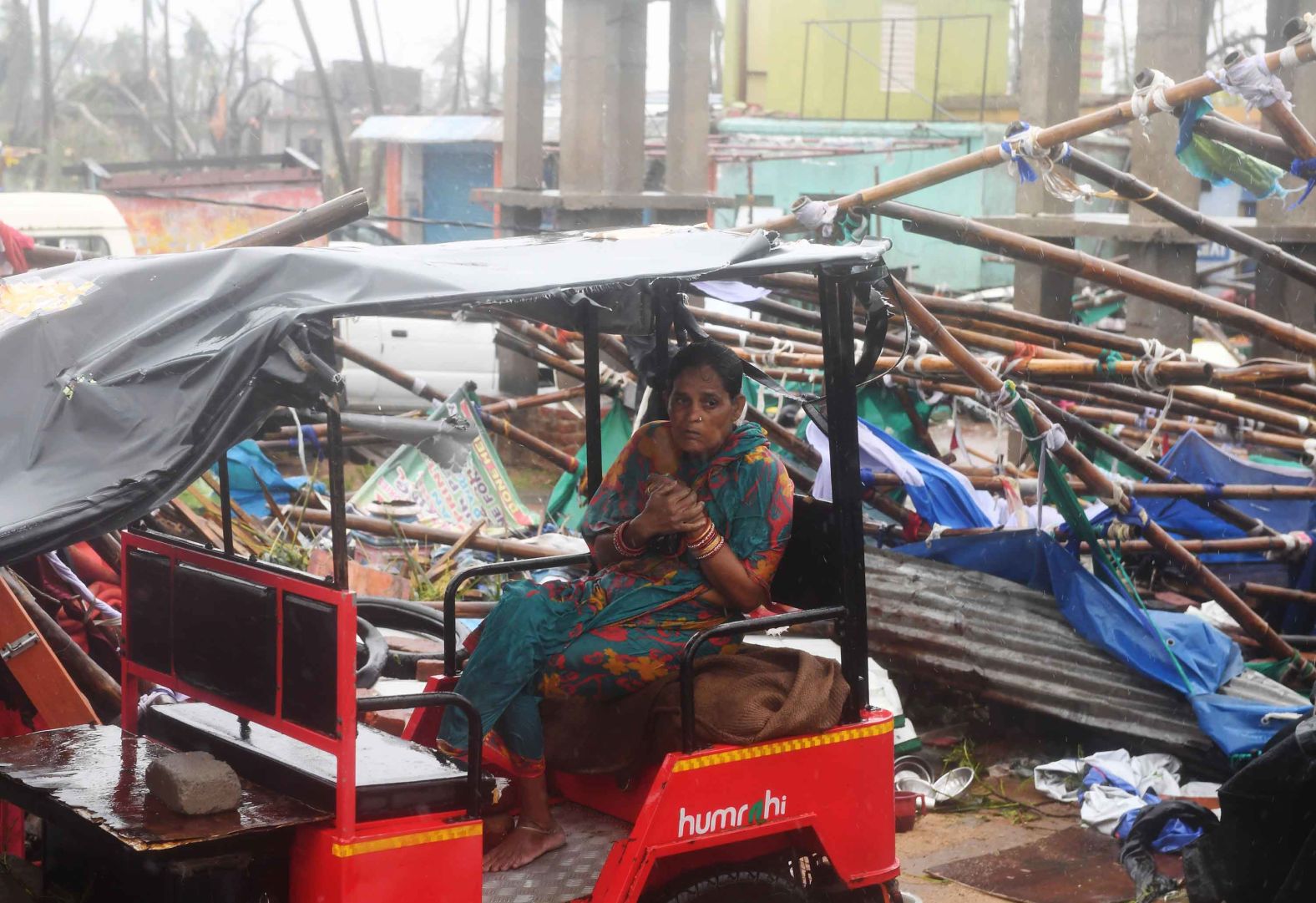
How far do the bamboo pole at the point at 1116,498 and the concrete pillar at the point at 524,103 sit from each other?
796 centimetres

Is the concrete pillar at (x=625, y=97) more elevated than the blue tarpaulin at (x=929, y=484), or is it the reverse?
the concrete pillar at (x=625, y=97)

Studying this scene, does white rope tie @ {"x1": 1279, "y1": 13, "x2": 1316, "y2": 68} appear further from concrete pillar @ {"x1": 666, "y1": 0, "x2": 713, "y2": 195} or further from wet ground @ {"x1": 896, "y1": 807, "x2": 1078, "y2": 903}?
concrete pillar @ {"x1": 666, "y1": 0, "x2": 713, "y2": 195}

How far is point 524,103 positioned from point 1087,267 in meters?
8.41

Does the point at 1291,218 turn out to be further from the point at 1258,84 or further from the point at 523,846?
the point at 523,846

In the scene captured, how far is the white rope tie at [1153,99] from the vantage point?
550 centimetres

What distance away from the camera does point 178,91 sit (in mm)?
37875

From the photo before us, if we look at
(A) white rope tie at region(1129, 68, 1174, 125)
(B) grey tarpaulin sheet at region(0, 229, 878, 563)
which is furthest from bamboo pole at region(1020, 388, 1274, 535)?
(B) grey tarpaulin sheet at region(0, 229, 878, 563)

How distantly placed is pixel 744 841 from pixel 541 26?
11.5 m

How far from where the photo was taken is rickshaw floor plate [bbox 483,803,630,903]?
11.8 ft

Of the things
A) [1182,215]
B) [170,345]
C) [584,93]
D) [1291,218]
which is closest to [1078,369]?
[1182,215]

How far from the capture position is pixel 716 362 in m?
4.04

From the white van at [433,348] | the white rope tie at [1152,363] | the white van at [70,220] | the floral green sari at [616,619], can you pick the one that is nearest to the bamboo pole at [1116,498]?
the white rope tie at [1152,363]

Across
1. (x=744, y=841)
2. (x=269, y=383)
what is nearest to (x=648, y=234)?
(x=269, y=383)

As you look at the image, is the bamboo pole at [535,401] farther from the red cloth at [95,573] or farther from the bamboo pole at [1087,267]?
the red cloth at [95,573]
